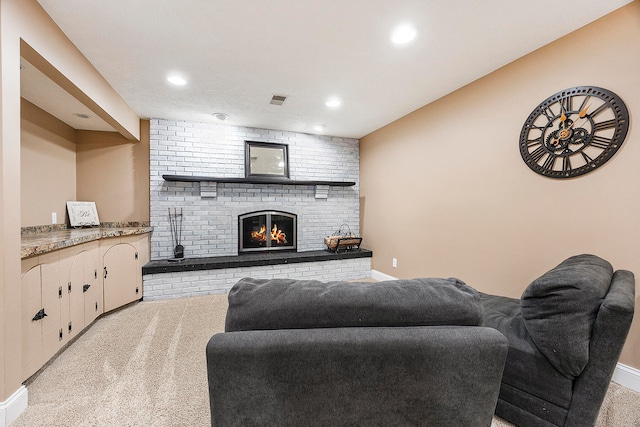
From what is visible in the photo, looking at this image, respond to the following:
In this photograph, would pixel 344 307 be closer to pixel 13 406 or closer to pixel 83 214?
pixel 13 406

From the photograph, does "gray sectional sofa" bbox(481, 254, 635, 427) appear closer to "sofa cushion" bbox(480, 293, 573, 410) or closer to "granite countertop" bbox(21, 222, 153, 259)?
"sofa cushion" bbox(480, 293, 573, 410)

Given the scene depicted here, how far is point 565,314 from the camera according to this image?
3.80 ft

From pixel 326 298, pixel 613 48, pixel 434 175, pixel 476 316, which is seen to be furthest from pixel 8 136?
pixel 613 48

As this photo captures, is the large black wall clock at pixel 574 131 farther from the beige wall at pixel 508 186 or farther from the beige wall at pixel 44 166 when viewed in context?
the beige wall at pixel 44 166

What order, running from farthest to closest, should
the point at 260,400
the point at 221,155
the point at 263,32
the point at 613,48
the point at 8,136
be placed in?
1. the point at 221,155
2. the point at 263,32
3. the point at 613,48
4. the point at 8,136
5. the point at 260,400

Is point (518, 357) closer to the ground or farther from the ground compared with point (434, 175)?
closer to the ground

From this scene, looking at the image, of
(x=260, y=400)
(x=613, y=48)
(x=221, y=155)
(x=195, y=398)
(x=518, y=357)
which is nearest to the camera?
(x=260, y=400)

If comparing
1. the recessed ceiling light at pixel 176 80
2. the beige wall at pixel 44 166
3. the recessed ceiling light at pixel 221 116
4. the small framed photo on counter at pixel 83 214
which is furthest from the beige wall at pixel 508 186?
the beige wall at pixel 44 166

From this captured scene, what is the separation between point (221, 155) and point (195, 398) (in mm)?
3250

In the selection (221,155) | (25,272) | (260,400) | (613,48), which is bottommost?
(260,400)

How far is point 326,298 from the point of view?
36.4 inches

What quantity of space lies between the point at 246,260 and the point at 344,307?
3.10 meters

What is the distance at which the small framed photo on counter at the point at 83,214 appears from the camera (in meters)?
3.35

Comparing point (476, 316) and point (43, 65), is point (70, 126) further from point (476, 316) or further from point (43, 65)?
point (476, 316)
